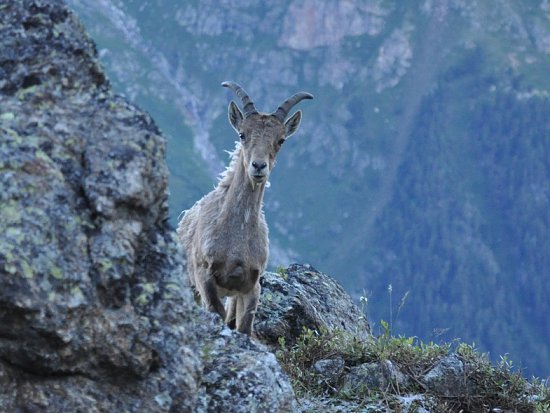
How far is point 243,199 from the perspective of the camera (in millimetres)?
14891

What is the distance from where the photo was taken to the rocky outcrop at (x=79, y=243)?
6.40 metres

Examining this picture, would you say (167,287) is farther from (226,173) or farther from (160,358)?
(226,173)

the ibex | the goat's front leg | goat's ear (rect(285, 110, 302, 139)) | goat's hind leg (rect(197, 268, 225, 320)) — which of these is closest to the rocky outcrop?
the goat's front leg

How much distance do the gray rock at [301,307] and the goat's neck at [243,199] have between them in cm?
126

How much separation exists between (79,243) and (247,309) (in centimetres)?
745

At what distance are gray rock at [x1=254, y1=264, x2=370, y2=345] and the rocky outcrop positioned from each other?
6.36m

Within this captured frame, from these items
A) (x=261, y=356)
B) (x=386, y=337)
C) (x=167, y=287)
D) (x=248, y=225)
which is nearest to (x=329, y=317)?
(x=248, y=225)

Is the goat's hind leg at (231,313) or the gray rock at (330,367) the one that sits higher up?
the goat's hind leg at (231,313)

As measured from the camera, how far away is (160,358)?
693cm

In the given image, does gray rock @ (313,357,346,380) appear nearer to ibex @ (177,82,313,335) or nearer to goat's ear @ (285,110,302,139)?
ibex @ (177,82,313,335)

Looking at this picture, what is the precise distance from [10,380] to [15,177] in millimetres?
1247

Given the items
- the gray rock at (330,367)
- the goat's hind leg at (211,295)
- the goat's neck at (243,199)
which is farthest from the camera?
the goat's neck at (243,199)

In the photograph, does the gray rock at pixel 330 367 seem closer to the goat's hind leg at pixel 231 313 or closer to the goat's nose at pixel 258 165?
the goat's hind leg at pixel 231 313

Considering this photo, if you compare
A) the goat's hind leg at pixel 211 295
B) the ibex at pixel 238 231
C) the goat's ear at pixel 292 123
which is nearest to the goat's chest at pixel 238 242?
the ibex at pixel 238 231
